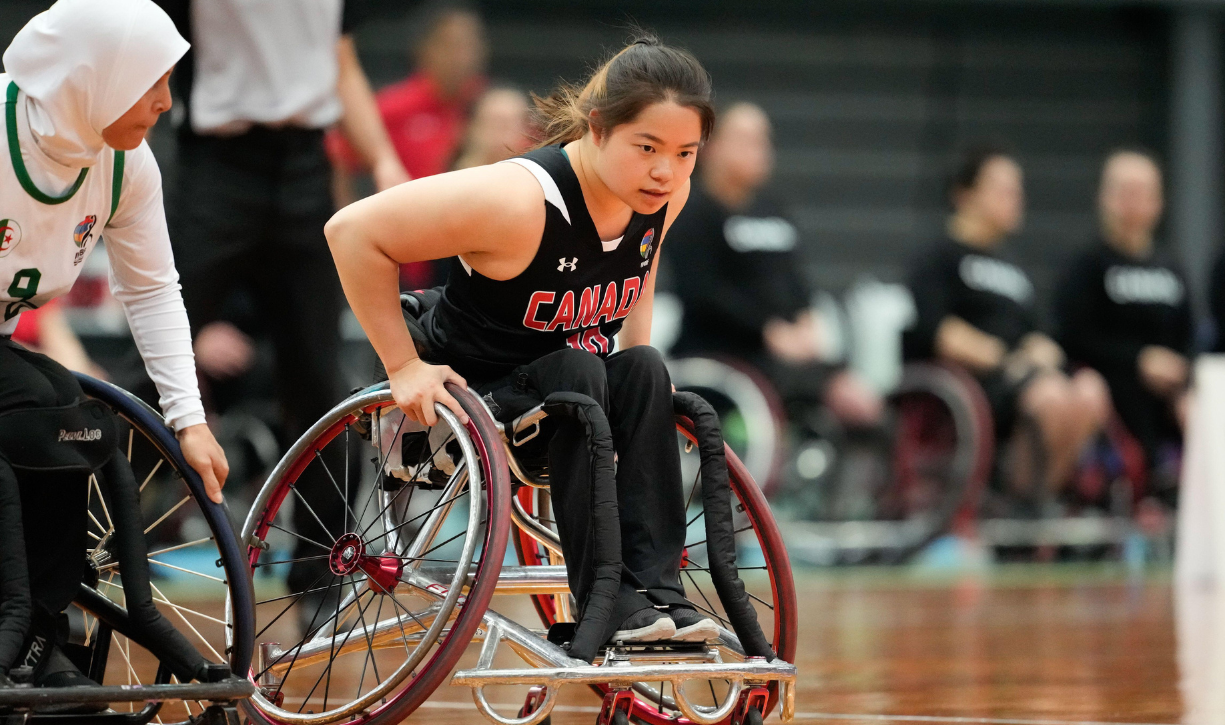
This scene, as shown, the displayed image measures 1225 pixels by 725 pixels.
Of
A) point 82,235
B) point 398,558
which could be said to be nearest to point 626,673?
point 398,558

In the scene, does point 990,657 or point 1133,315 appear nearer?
point 990,657

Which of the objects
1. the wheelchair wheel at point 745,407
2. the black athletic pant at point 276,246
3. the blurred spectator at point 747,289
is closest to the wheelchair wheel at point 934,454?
the blurred spectator at point 747,289

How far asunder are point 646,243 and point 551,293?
17 cm

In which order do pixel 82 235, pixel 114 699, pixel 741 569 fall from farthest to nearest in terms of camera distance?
1. pixel 741 569
2. pixel 82 235
3. pixel 114 699

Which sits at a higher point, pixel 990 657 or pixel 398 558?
pixel 398 558

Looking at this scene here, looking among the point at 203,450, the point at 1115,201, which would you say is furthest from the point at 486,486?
the point at 1115,201

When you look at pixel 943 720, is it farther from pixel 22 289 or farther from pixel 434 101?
pixel 434 101

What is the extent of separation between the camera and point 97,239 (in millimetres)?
2072

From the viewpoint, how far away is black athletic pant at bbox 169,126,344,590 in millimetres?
3135

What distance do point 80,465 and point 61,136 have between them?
0.39 metres

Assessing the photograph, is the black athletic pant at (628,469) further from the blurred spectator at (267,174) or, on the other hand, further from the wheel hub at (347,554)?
the blurred spectator at (267,174)

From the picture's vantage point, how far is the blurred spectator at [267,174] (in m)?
3.14

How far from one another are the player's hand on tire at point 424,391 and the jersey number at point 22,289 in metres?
0.46

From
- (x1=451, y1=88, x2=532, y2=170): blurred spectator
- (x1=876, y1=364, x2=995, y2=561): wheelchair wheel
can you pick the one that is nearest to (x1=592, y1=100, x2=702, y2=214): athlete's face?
(x1=451, y1=88, x2=532, y2=170): blurred spectator
